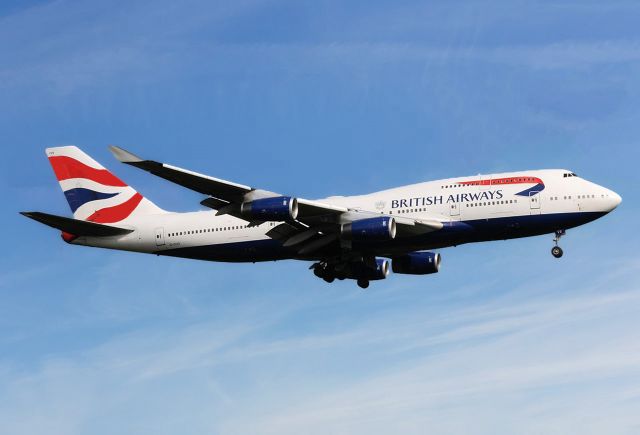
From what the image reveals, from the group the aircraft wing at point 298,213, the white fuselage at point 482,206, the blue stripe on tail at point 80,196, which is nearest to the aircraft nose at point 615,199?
the white fuselage at point 482,206

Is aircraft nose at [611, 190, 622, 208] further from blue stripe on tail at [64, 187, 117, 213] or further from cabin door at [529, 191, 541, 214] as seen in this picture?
blue stripe on tail at [64, 187, 117, 213]

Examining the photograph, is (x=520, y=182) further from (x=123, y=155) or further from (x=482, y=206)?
(x=123, y=155)

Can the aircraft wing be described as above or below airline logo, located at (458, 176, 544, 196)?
below

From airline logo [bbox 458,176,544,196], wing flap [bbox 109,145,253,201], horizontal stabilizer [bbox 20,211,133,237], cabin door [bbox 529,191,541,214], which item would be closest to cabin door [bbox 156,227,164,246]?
horizontal stabilizer [bbox 20,211,133,237]

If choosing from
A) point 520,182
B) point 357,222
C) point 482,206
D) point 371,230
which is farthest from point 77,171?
point 520,182

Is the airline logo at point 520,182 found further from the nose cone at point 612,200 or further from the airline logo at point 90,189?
the airline logo at point 90,189

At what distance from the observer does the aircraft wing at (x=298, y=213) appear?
138ft

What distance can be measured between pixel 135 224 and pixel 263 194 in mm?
11446

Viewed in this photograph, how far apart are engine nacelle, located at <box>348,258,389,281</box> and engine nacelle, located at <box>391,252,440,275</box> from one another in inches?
31.0

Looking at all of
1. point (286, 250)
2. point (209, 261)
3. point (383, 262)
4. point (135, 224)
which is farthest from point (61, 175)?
point (383, 262)

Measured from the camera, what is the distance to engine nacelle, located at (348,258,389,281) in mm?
52531

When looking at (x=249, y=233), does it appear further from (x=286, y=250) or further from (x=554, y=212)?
(x=554, y=212)

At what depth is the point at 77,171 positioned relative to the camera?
57.1m

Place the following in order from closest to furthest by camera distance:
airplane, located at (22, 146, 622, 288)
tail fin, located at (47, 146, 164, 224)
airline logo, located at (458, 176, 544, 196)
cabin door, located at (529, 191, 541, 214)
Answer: airplane, located at (22, 146, 622, 288) → cabin door, located at (529, 191, 541, 214) → airline logo, located at (458, 176, 544, 196) → tail fin, located at (47, 146, 164, 224)
